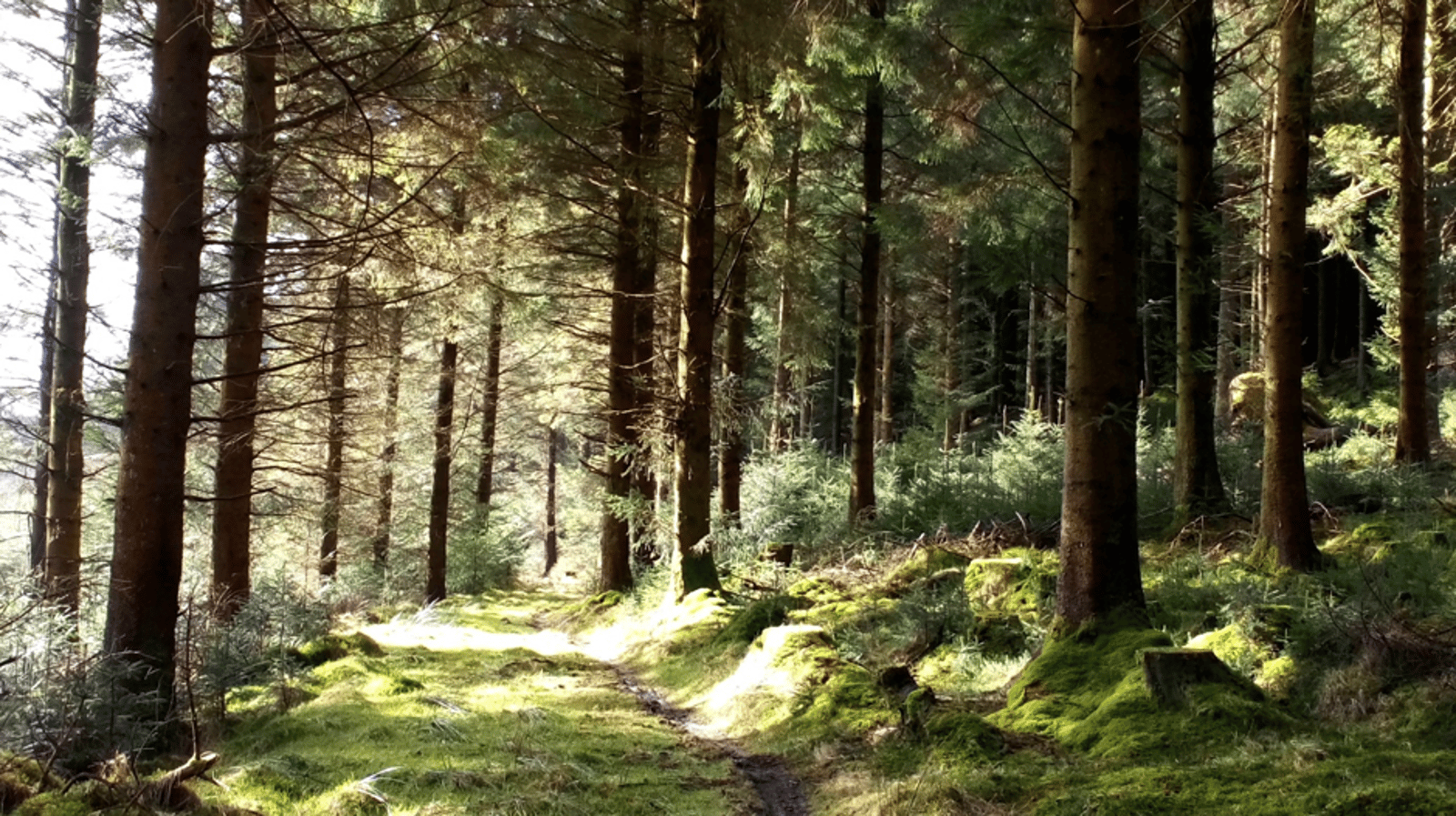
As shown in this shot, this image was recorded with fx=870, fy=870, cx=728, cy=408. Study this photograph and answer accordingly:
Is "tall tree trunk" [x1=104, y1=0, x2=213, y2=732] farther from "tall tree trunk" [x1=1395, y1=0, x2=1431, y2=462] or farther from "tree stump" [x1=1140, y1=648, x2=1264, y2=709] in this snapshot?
"tall tree trunk" [x1=1395, y1=0, x2=1431, y2=462]

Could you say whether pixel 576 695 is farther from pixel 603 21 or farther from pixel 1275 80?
pixel 1275 80

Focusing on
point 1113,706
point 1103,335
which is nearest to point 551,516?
point 1103,335

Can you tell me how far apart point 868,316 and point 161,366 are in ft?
31.9

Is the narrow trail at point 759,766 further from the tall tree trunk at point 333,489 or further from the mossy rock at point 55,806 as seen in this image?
the tall tree trunk at point 333,489

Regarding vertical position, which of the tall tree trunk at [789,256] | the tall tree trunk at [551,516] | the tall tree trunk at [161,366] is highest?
the tall tree trunk at [789,256]

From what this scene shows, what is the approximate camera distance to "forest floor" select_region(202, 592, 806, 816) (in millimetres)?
3930

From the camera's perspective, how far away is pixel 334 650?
25.9 feet

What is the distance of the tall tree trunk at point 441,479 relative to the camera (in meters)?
16.0

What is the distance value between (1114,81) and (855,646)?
16.1ft

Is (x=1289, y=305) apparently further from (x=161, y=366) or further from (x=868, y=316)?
(x=161, y=366)

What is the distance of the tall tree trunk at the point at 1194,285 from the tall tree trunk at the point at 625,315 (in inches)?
265

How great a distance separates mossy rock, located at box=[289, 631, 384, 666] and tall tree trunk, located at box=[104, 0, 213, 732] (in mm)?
1896

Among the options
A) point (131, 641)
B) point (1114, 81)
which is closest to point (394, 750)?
point (131, 641)

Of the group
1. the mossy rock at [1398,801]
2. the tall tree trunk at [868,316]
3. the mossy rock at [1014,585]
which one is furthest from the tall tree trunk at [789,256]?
the mossy rock at [1398,801]
